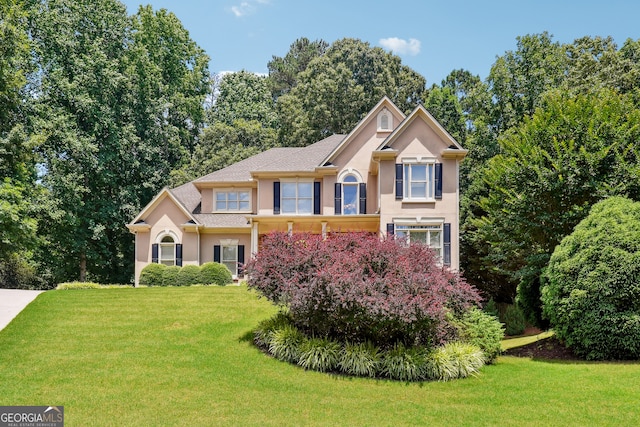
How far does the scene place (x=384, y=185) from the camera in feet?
79.0

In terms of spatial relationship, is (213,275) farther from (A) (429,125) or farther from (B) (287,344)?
(B) (287,344)

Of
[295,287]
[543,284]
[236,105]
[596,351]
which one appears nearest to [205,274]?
[295,287]

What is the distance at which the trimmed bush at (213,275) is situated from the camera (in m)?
25.4

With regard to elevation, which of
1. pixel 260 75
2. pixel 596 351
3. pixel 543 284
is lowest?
pixel 596 351

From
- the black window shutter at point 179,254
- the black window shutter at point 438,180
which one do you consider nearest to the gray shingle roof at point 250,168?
the black window shutter at point 179,254

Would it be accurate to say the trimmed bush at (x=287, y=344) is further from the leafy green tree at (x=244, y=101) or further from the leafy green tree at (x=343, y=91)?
the leafy green tree at (x=244, y=101)

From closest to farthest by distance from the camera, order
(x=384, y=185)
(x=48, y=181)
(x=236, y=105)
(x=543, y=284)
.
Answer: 1. (x=543, y=284)
2. (x=384, y=185)
3. (x=48, y=181)
4. (x=236, y=105)

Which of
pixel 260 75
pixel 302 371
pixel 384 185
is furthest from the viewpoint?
pixel 260 75

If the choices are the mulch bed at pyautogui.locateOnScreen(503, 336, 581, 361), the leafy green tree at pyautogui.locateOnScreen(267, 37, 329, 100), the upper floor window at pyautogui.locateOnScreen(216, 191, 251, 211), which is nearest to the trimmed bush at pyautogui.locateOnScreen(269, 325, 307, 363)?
the mulch bed at pyautogui.locateOnScreen(503, 336, 581, 361)

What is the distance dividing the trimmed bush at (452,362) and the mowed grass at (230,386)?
320mm

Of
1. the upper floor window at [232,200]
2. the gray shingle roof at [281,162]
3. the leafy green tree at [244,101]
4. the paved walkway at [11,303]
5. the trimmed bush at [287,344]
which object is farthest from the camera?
the leafy green tree at [244,101]

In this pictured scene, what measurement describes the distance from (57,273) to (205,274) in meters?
16.6

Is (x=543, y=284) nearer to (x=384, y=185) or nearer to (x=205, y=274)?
(x=384, y=185)

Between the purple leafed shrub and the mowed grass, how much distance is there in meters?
1.46
